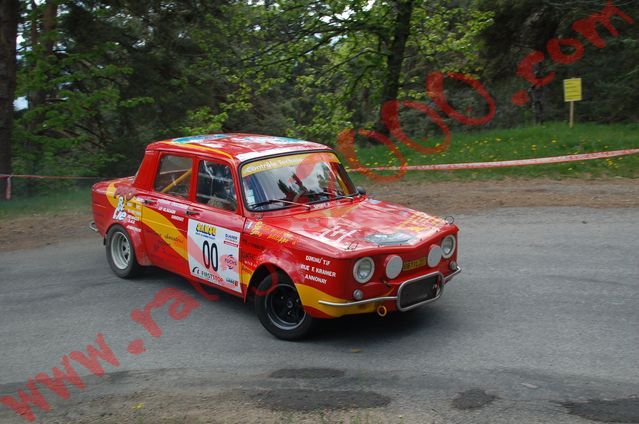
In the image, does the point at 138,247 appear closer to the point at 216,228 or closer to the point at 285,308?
the point at 216,228

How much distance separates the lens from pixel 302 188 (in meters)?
6.88

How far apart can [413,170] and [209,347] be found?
9.98m

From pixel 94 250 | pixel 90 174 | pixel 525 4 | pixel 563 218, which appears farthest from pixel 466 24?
pixel 94 250

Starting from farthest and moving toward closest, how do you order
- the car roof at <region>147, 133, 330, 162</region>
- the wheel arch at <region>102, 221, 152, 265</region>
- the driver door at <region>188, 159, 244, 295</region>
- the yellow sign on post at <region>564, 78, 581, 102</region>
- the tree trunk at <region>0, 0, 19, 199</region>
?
1. the yellow sign on post at <region>564, 78, 581, 102</region>
2. the tree trunk at <region>0, 0, 19, 199</region>
3. the wheel arch at <region>102, 221, 152, 265</region>
4. the car roof at <region>147, 133, 330, 162</region>
5. the driver door at <region>188, 159, 244, 295</region>

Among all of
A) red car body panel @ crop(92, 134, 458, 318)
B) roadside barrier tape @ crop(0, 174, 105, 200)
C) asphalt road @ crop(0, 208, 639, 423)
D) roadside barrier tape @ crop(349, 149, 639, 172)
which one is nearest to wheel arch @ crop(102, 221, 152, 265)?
red car body panel @ crop(92, 134, 458, 318)

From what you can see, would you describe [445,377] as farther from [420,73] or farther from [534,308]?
[420,73]

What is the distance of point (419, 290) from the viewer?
588cm

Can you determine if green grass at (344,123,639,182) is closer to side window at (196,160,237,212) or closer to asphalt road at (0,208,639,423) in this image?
asphalt road at (0,208,639,423)

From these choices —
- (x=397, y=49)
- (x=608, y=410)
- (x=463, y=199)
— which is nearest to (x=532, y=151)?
(x=463, y=199)

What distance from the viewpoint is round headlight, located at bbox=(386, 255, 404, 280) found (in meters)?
5.62

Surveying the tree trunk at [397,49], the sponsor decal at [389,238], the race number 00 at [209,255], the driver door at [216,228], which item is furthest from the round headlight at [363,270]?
the tree trunk at [397,49]

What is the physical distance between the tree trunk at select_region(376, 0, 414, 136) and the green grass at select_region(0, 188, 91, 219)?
9.01 metres

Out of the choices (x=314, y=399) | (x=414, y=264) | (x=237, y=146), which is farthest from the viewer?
(x=237, y=146)

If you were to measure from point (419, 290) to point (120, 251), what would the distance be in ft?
14.1
